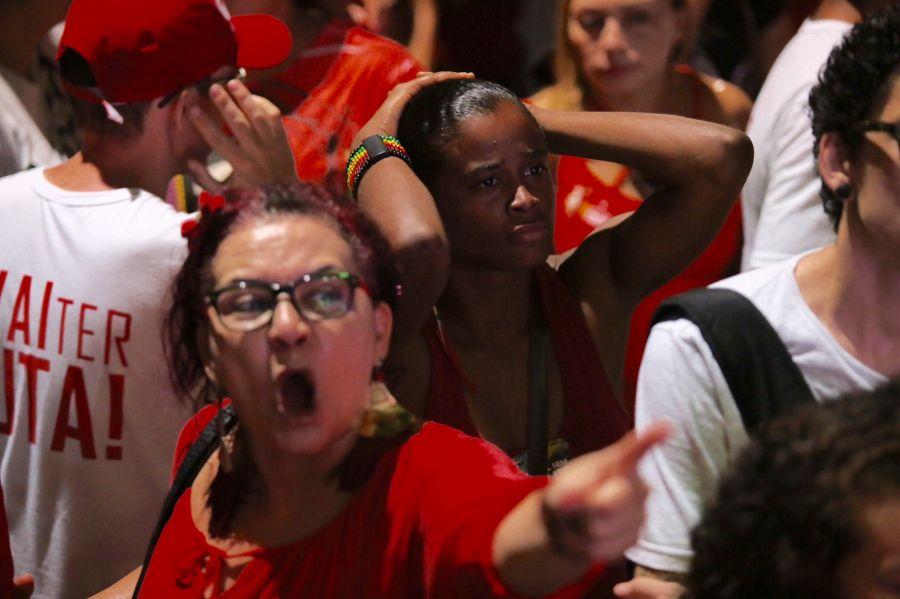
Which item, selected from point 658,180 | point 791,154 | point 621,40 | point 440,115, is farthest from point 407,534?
point 621,40

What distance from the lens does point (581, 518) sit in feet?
4.80

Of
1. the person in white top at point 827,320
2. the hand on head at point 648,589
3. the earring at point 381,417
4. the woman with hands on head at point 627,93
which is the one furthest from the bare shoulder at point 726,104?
the earring at point 381,417

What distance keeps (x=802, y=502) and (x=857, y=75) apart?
1006 mm

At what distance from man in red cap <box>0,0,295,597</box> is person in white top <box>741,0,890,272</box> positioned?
122 centimetres

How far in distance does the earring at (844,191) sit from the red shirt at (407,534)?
2.52 feet

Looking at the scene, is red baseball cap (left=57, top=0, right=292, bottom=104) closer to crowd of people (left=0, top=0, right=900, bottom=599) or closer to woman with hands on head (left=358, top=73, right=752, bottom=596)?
crowd of people (left=0, top=0, right=900, bottom=599)

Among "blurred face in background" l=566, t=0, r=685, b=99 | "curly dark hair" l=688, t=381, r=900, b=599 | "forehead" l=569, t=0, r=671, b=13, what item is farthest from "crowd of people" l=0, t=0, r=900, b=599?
"forehead" l=569, t=0, r=671, b=13

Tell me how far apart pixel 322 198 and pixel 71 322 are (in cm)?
81

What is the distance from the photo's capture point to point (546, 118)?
108 inches

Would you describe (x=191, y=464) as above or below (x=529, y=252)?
below

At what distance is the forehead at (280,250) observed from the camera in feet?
6.32

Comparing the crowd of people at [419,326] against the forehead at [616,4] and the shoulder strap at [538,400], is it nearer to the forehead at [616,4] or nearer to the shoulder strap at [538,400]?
the shoulder strap at [538,400]

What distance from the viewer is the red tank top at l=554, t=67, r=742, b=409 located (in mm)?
3680

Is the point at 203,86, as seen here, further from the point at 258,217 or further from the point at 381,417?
the point at 381,417
